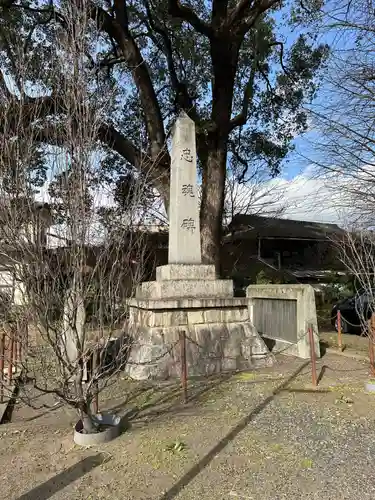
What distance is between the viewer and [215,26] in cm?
1173

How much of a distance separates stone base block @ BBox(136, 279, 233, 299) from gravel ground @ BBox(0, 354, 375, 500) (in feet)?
5.15

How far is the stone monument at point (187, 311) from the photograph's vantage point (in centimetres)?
709

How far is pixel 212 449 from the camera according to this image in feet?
14.1

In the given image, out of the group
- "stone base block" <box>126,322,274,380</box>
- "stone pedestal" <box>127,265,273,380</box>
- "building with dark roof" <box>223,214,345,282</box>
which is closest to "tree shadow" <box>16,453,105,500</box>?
"stone base block" <box>126,322,274,380</box>

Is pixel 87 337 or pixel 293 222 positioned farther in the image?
pixel 293 222

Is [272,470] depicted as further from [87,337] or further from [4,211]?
[4,211]

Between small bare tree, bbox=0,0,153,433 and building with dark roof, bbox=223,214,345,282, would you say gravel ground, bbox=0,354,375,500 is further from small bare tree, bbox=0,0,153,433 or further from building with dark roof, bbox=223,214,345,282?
building with dark roof, bbox=223,214,345,282

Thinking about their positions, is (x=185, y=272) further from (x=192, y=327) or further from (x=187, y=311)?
(x=192, y=327)

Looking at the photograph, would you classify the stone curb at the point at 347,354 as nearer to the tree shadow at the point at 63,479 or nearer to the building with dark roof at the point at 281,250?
the tree shadow at the point at 63,479

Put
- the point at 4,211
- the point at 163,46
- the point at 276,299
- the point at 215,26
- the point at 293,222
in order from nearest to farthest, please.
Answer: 1. the point at 4,211
2. the point at 276,299
3. the point at 215,26
4. the point at 163,46
5. the point at 293,222

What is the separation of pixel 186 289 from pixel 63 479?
4055mm

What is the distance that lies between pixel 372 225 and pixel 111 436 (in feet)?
23.9

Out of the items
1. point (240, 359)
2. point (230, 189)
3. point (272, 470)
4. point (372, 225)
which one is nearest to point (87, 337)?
point (272, 470)

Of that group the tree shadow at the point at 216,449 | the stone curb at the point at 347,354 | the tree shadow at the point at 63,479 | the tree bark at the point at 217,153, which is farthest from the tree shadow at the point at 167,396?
the tree bark at the point at 217,153
